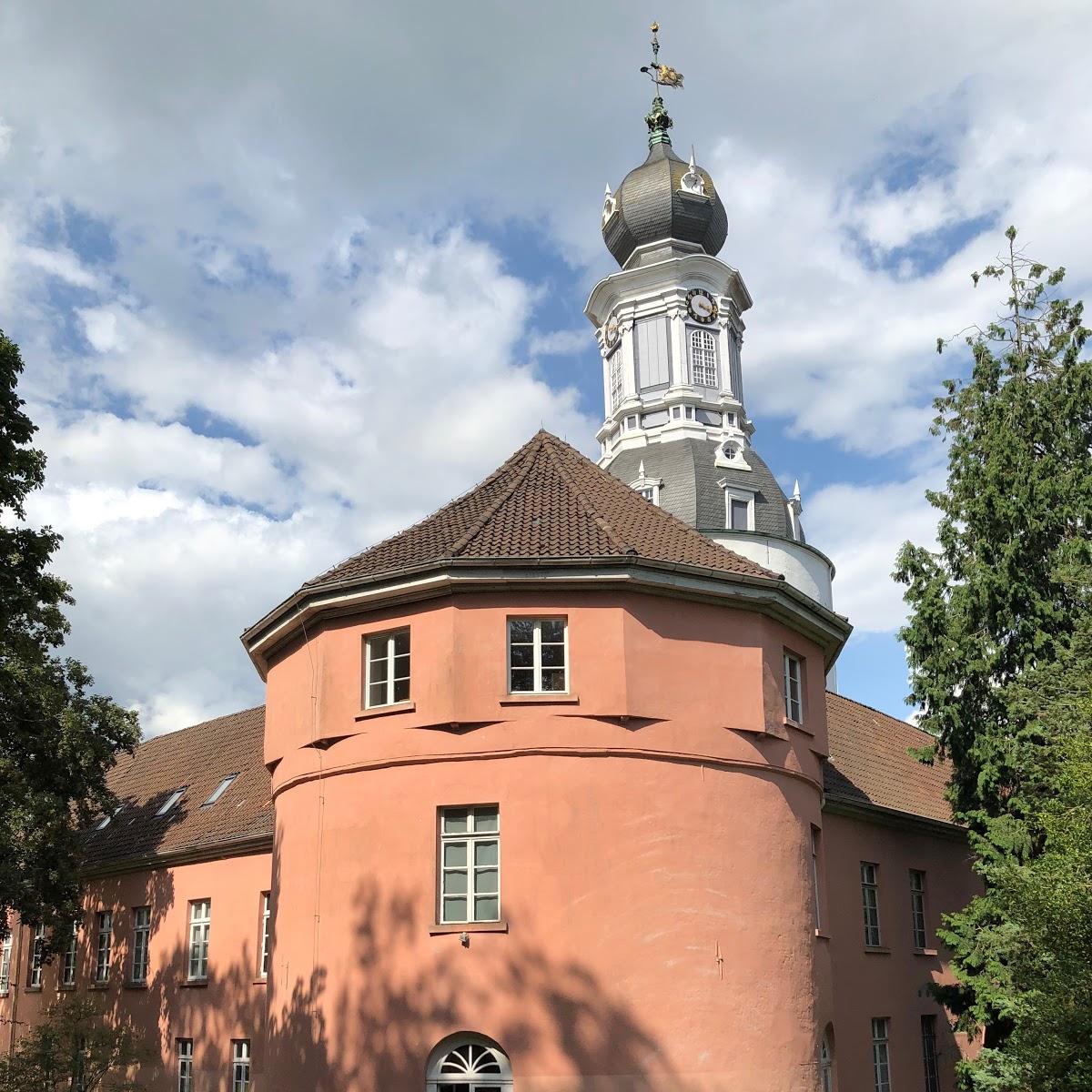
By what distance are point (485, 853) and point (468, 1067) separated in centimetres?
265

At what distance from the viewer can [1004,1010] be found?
2159 centimetres

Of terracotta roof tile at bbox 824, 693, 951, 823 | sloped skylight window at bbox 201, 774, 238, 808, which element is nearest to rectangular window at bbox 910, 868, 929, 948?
terracotta roof tile at bbox 824, 693, 951, 823

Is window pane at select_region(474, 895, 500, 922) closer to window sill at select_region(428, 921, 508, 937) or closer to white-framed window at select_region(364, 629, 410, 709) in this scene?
window sill at select_region(428, 921, 508, 937)

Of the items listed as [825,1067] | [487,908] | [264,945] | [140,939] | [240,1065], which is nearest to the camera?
[487,908]

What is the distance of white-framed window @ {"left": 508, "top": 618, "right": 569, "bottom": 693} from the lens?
18156mm

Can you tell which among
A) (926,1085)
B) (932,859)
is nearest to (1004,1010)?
(926,1085)

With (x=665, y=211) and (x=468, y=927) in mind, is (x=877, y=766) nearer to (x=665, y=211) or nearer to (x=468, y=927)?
(x=468, y=927)

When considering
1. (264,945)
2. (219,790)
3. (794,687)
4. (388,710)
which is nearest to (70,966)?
(219,790)

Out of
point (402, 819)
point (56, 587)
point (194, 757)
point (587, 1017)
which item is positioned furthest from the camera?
point (194, 757)

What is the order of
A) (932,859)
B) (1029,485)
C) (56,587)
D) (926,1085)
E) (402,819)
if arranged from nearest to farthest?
(402,819)
(56,587)
(1029,485)
(926,1085)
(932,859)

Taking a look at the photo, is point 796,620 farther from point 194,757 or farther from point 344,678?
point 194,757

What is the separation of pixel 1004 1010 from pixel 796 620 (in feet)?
24.3

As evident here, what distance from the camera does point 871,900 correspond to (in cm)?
2673

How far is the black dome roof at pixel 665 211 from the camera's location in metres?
56.6
